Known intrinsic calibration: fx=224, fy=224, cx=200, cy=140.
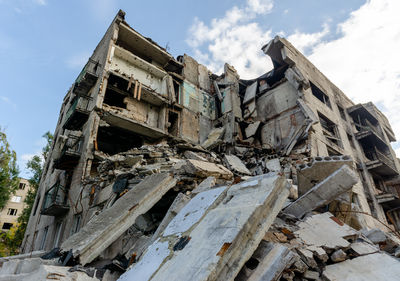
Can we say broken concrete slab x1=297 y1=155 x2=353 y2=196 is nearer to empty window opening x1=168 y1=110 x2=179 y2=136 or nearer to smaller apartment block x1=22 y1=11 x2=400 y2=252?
smaller apartment block x1=22 y1=11 x2=400 y2=252

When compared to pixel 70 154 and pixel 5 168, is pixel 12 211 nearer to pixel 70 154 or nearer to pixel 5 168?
pixel 5 168

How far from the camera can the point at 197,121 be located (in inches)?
619

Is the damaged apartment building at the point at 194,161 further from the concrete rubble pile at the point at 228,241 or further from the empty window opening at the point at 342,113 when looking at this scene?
the empty window opening at the point at 342,113

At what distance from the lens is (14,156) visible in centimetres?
1386

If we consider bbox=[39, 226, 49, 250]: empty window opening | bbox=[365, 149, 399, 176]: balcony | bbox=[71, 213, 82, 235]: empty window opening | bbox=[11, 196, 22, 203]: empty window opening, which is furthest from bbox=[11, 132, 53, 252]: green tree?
bbox=[365, 149, 399, 176]: balcony

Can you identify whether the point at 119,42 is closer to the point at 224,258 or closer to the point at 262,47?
the point at 262,47

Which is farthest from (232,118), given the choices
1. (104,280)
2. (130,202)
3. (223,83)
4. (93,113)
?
(104,280)

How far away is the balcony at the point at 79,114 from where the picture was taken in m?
11.2

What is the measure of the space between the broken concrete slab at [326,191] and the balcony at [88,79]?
482 inches

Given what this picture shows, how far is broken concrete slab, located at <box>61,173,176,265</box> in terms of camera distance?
2938mm

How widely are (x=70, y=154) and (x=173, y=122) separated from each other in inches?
272

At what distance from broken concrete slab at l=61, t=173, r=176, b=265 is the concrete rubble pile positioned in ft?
Answer: 0.04

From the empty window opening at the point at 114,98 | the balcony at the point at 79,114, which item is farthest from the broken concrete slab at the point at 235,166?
the empty window opening at the point at 114,98

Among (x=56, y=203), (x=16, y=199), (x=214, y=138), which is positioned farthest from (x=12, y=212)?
(x=214, y=138)
